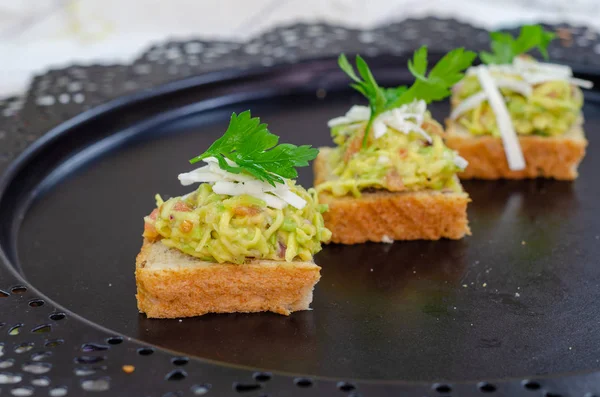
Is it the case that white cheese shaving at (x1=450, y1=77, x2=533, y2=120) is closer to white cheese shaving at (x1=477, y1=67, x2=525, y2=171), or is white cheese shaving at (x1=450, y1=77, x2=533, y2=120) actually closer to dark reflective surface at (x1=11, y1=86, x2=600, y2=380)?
white cheese shaving at (x1=477, y1=67, x2=525, y2=171)

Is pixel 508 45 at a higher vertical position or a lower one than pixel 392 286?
higher

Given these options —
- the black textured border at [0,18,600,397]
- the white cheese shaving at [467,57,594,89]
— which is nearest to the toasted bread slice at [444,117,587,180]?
the white cheese shaving at [467,57,594,89]

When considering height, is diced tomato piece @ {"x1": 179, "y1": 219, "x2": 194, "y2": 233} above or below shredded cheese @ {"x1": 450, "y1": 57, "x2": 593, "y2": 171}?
below

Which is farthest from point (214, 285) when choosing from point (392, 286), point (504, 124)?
point (504, 124)

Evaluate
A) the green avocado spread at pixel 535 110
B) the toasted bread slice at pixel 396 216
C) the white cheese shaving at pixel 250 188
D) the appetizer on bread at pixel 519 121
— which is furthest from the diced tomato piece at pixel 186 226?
the green avocado spread at pixel 535 110

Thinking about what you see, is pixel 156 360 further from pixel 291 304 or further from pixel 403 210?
pixel 403 210

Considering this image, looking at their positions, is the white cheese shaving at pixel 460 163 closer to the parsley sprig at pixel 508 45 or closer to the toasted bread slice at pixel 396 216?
the toasted bread slice at pixel 396 216

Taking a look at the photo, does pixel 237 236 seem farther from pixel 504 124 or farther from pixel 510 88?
pixel 510 88
